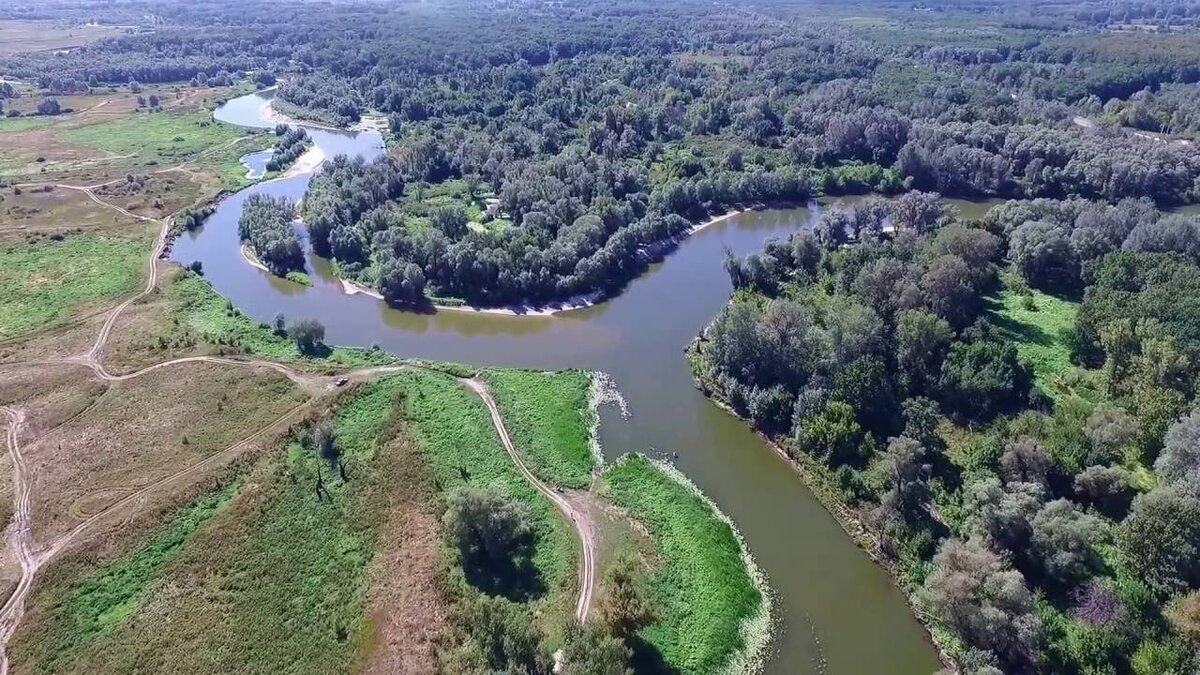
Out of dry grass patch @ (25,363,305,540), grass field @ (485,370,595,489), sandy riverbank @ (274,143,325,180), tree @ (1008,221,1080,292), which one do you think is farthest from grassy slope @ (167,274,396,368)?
tree @ (1008,221,1080,292)

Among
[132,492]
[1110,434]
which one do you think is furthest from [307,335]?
[1110,434]

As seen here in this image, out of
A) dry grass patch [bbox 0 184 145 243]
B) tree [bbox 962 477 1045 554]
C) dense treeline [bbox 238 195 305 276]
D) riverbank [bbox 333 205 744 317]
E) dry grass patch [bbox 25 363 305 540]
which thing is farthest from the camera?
dry grass patch [bbox 0 184 145 243]

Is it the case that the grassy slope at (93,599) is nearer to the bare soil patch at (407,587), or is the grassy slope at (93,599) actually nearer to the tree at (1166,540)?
the bare soil patch at (407,587)

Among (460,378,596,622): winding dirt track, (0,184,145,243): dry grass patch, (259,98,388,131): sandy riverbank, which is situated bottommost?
(460,378,596,622): winding dirt track

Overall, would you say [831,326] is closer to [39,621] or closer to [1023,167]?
[39,621]

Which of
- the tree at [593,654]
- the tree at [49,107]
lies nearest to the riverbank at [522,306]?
the tree at [593,654]

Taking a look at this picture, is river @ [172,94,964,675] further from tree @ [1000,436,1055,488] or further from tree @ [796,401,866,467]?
tree @ [1000,436,1055,488]
